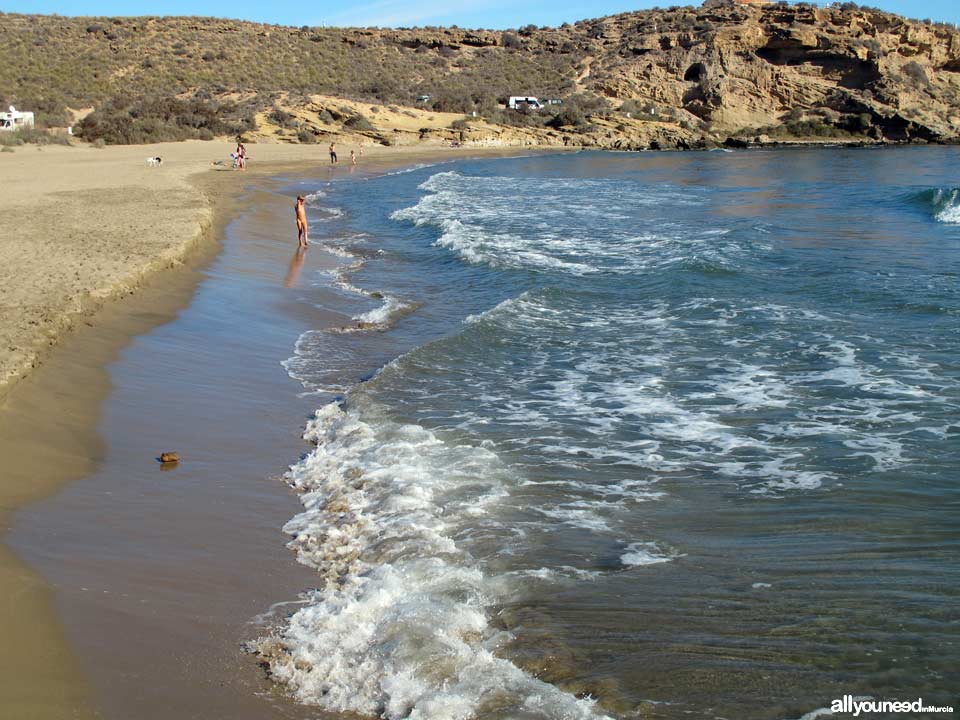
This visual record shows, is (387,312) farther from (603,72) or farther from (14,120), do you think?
(603,72)

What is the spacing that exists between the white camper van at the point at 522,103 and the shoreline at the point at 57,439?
2237 inches

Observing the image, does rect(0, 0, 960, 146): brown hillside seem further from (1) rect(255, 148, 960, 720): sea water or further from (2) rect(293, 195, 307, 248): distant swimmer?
(1) rect(255, 148, 960, 720): sea water

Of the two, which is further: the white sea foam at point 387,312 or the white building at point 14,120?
the white building at point 14,120

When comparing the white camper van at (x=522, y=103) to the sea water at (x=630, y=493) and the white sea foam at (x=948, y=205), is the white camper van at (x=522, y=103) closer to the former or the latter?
the white sea foam at (x=948, y=205)

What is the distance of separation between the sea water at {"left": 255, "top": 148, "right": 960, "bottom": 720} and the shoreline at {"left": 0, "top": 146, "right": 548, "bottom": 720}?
100 centimetres

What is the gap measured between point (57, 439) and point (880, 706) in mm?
5849

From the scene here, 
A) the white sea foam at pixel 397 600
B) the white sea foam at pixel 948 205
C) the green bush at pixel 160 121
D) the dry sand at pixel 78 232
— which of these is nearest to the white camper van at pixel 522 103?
the green bush at pixel 160 121

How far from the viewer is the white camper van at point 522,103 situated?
6819cm

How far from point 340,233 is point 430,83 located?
57193mm

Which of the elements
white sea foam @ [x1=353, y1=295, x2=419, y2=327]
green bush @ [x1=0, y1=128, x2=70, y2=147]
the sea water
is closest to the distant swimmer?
the sea water

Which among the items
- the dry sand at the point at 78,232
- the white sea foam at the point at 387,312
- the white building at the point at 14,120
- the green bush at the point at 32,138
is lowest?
the white sea foam at the point at 387,312

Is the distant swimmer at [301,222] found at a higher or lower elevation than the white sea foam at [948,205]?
lower

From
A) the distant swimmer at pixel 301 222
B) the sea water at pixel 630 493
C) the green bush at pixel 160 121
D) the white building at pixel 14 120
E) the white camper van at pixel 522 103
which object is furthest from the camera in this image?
the white camper van at pixel 522 103

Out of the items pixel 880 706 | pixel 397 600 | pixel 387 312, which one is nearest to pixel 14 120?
pixel 387 312
